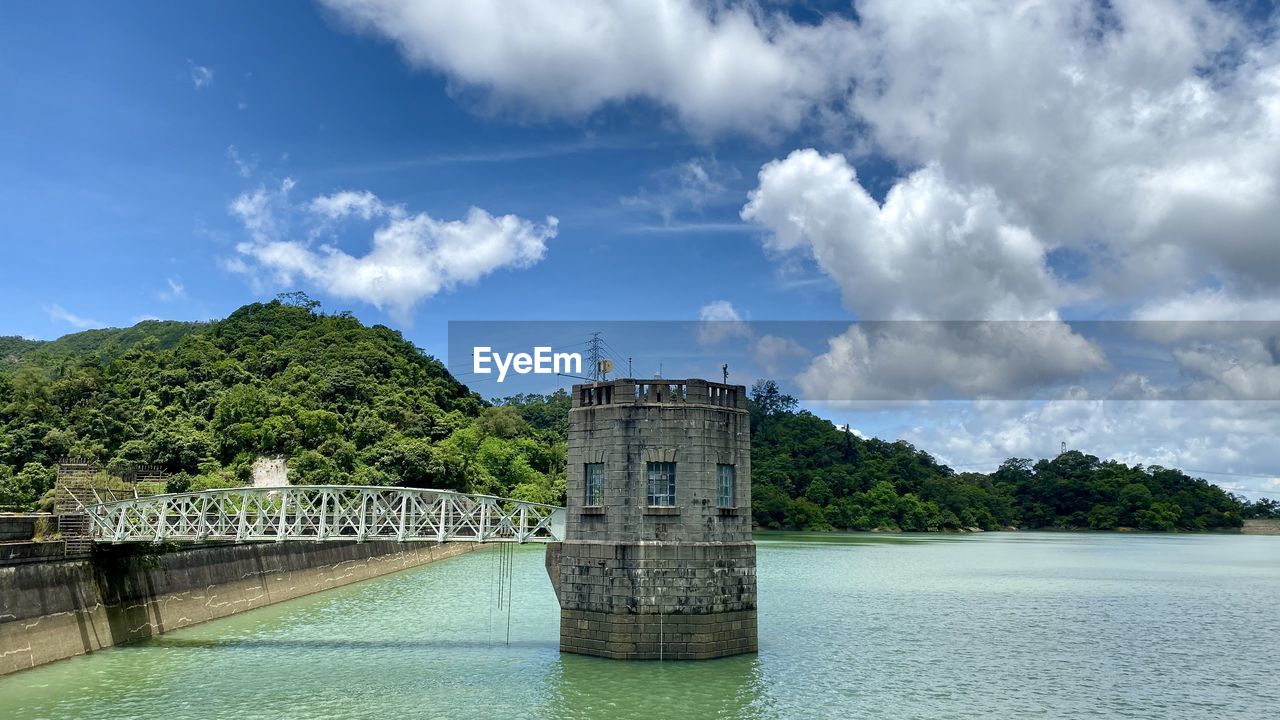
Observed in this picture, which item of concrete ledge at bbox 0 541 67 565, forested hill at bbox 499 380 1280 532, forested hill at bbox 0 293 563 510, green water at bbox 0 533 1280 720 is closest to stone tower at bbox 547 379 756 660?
green water at bbox 0 533 1280 720

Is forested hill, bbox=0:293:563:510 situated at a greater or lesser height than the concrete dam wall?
greater

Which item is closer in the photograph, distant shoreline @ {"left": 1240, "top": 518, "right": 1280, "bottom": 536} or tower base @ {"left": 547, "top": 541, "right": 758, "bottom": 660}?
tower base @ {"left": 547, "top": 541, "right": 758, "bottom": 660}

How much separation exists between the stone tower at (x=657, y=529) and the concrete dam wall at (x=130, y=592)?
15.3 m

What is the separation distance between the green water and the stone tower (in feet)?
3.47

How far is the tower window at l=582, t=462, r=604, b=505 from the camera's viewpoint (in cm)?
2934

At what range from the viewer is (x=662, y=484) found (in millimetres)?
28828

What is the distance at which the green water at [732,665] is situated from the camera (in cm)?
2384

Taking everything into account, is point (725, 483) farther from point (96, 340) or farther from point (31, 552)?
point (96, 340)

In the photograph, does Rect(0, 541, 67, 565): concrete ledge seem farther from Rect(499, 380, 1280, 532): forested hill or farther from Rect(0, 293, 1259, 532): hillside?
Rect(499, 380, 1280, 532): forested hill

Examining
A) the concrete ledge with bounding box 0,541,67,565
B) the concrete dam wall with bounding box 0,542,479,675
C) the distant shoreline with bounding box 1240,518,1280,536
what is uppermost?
the concrete ledge with bounding box 0,541,67,565

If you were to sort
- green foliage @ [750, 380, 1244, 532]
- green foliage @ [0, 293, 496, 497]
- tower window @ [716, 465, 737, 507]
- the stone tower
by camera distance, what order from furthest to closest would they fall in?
1. green foliage @ [750, 380, 1244, 532]
2. green foliage @ [0, 293, 496, 497]
3. tower window @ [716, 465, 737, 507]
4. the stone tower

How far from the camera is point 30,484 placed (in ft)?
242

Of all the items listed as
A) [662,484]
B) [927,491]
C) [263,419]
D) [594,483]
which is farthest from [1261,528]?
[594,483]

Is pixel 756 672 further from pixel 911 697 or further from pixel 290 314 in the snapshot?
pixel 290 314
